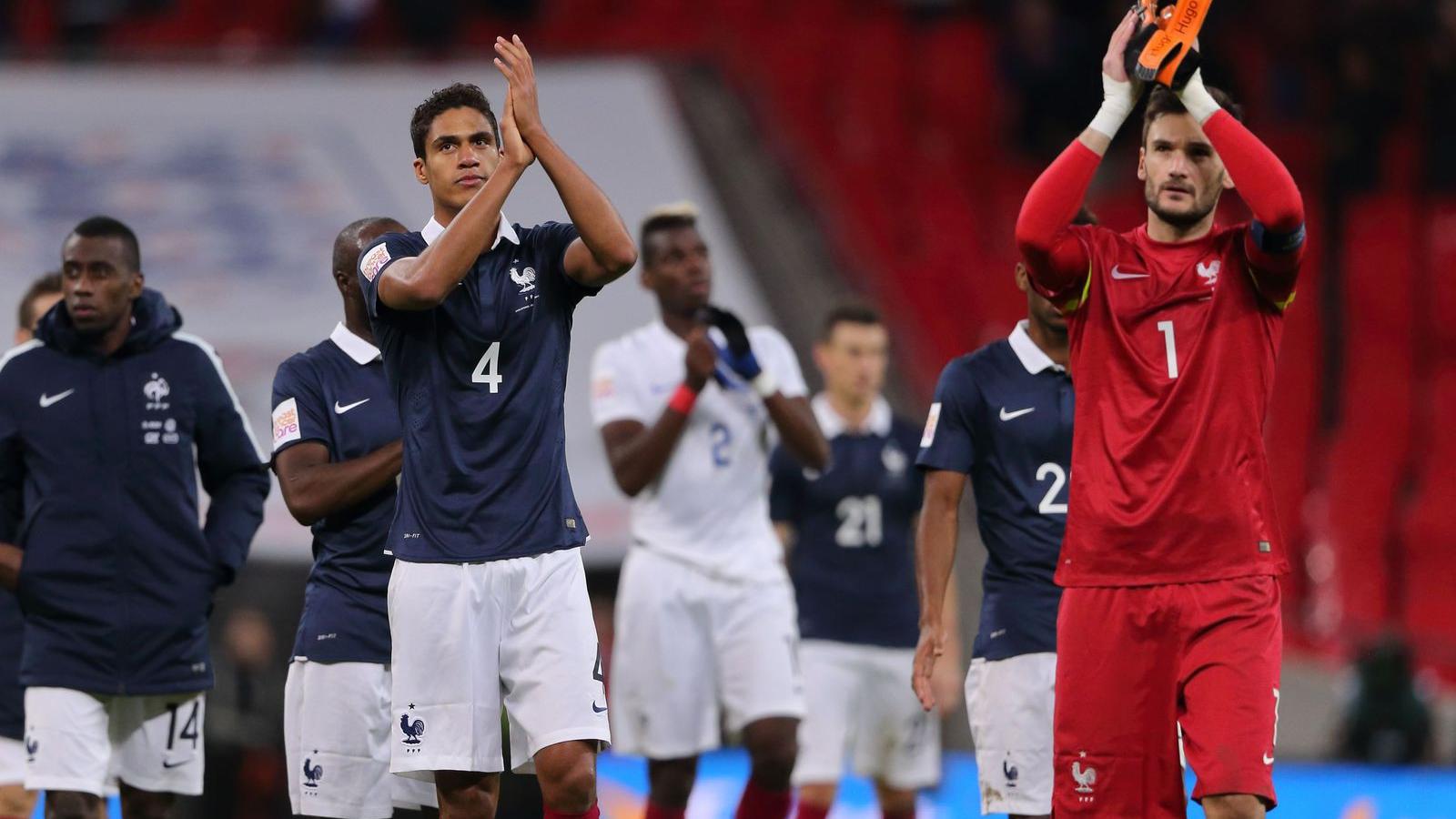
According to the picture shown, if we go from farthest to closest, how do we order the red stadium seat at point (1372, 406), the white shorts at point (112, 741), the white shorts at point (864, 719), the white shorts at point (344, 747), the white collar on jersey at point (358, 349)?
1. the red stadium seat at point (1372, 406)
2. the white shorts at point (864, 719)
3. the white shorts at point (112, 741)
4. the white collar on jersey at point (358, 349)
5. the white shorts at point (344, 747)

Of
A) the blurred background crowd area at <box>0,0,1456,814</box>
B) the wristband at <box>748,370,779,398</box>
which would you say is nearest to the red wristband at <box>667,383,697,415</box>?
the wristband at <box>748,370,779,398</box>

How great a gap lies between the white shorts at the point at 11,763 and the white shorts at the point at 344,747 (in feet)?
5.28

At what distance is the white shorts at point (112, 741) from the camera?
6.68 m

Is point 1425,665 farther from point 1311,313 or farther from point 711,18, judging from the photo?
point 711,18

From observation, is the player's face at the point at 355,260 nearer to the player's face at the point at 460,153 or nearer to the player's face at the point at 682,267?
the player's face at the point at 460,153

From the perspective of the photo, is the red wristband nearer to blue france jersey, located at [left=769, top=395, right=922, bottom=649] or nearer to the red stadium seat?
blue france jersey, located at [left=769, top=395, right=922, bottom=649]

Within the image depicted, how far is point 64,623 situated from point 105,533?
33 centimetres

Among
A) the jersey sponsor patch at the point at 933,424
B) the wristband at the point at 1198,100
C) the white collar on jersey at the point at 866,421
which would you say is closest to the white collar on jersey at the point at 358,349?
the jersey sponsor patch at the point at 933,424

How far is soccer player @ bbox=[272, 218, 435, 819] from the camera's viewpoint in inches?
244

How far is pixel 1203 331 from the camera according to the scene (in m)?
5.14

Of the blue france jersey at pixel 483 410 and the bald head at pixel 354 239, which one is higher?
the bald head at pixel 354 239

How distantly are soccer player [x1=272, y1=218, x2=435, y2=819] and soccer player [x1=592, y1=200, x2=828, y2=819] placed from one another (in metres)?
1.95

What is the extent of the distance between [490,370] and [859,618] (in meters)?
3.79

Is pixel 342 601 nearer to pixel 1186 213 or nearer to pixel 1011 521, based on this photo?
pixel 1011 521
